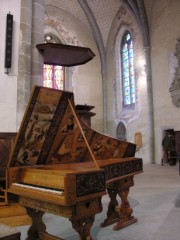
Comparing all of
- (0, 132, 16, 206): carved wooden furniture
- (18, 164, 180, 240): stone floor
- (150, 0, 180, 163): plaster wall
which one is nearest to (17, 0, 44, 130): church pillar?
(0, 132, 16, 206): carved wooden furniture

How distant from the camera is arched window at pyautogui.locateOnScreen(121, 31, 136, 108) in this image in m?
15.8

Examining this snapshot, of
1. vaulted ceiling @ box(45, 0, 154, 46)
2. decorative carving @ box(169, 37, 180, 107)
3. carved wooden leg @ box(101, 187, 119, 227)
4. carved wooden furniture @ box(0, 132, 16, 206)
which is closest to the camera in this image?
carved wooden leg @ box(101, 187, 119, 227)

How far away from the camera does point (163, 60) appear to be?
1337 cm

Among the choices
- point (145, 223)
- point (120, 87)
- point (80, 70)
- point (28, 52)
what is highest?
point (80, 70)

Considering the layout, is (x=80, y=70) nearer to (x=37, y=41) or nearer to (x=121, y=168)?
(x=37, y=41)

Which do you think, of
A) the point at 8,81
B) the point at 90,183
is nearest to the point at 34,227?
the point at 90,183

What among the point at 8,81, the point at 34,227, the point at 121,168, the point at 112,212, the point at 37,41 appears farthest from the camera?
the point at 37,41

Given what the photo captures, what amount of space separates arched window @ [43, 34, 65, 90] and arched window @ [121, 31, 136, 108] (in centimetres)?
421

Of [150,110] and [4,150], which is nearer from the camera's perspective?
[4,150]

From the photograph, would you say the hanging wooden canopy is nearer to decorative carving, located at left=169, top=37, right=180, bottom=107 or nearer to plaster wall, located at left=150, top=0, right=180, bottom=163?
decorative carving, located at left=169, top=37, right=180, bottom=107

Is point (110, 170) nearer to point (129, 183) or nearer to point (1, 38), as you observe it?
point (129, 183)

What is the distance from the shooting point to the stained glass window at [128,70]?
15.8m

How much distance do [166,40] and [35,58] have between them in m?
8.77

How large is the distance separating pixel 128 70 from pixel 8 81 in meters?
10.8
